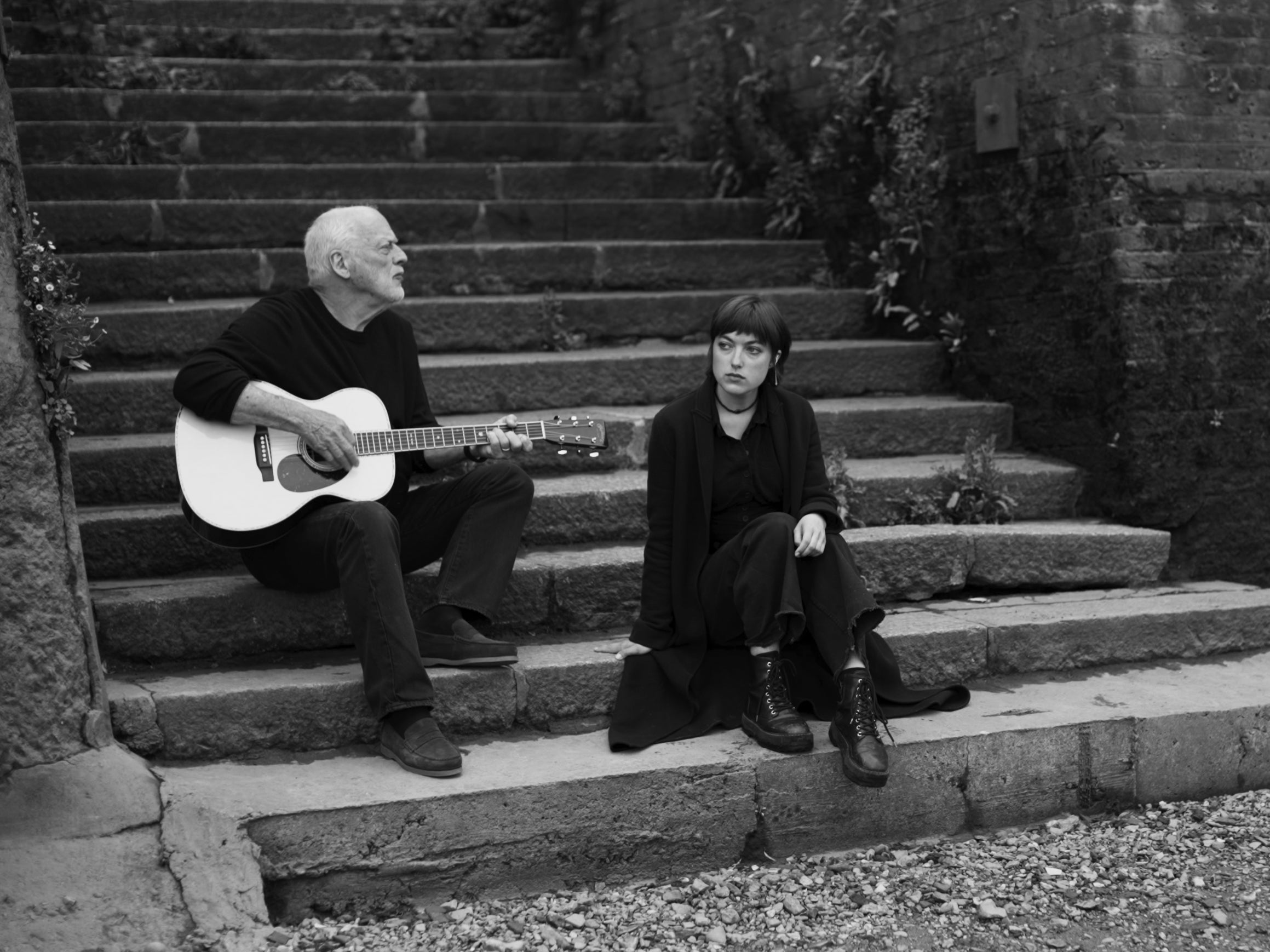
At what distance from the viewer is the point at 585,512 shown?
4.85m

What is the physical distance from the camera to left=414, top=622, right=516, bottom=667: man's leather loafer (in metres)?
3.96

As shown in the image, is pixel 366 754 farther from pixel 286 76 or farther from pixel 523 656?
pixel 286 76

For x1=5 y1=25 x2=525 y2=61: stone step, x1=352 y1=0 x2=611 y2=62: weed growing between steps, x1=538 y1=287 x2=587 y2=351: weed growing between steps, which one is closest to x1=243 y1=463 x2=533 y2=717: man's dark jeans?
x1=538 y1=287 x2=587 y2=351: weed growing between steps

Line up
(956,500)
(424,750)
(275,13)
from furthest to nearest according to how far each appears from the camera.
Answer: (275,13) < (956,500) < (424,750)

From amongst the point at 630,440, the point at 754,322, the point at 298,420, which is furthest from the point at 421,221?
the point at 754,322

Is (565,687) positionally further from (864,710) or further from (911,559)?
(911,559)

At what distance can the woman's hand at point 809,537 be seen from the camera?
3760 millimetres

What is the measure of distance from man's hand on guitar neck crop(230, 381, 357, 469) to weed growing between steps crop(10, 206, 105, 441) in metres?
0.44

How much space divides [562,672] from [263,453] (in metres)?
1.05

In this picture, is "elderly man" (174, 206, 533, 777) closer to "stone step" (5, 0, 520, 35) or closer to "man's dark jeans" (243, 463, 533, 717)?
"man's dark jeans" (243, 463, 533, 717)

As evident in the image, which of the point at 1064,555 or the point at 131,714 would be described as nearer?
the point at 131,714

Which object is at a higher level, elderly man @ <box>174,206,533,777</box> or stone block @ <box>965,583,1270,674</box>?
elderly man @ <box>174,206,533,777</box>

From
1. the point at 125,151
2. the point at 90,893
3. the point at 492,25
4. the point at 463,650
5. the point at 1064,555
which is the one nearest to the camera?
the point at 90,893

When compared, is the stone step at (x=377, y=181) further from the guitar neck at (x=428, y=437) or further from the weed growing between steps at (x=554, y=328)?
the guitar neck at (x=428, y=437)
